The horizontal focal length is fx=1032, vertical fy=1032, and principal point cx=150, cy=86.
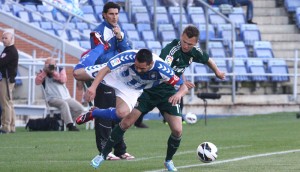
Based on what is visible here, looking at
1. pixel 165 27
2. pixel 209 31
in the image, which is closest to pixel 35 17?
pixel 165 27

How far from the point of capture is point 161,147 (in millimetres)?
16656

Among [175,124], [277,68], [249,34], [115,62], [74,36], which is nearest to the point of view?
[115,62]

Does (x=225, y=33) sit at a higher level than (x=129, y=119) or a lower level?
lower

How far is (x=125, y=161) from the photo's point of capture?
45.4ft

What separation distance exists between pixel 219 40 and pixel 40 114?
8248 millimetres

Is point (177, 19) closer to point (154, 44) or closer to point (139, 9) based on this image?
point (139, 9)

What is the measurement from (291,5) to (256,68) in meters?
4.55

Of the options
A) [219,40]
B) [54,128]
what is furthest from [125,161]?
[219,40]

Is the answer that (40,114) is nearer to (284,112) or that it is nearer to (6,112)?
(6,112)

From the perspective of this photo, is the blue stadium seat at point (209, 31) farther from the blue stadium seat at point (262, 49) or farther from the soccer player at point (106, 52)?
the soccer player at point (106, 52)

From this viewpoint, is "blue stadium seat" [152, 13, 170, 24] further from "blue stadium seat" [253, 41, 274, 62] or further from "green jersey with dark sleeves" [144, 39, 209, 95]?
"green jersey with dark sleeves" [144, 39, 209, 95]

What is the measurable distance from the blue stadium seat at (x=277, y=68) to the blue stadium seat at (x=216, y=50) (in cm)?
137

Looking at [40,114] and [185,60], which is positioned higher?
[185,60]

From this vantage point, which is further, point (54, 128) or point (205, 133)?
A: point (54, 128)
